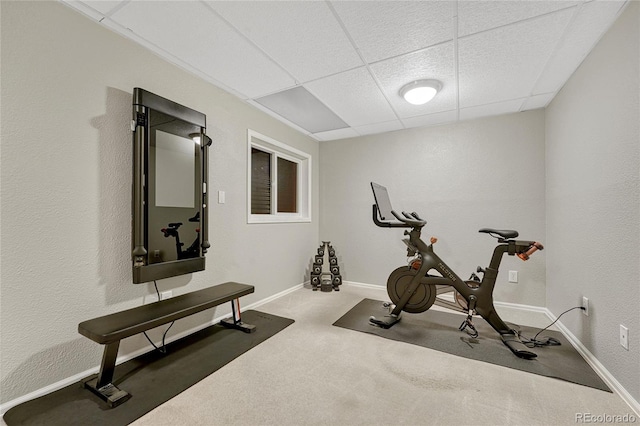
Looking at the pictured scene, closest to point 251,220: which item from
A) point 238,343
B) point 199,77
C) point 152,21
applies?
point 238,343

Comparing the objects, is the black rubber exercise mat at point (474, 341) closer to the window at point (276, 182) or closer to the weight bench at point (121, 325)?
the weight bench at point (121, 325)

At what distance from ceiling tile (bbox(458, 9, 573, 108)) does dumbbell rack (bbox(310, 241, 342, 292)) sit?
2735mm

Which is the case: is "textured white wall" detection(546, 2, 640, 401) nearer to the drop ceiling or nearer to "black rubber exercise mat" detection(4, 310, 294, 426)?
the drop ceiling

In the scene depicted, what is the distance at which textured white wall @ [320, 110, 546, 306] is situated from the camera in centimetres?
328

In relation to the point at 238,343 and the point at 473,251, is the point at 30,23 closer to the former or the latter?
the point at 238,343

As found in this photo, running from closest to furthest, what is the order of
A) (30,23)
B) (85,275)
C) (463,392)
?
(30,23) → (463,392) → (85,275)

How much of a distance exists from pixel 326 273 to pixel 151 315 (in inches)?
105

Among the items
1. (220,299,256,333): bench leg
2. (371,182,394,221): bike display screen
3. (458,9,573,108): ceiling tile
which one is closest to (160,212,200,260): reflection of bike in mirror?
(220,299,256,333): bench leg

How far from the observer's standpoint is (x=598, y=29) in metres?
1.87

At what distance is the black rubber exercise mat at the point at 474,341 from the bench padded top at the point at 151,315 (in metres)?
1.24

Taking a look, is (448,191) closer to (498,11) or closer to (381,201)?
(381,201)

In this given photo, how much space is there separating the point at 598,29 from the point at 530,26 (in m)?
0.49
